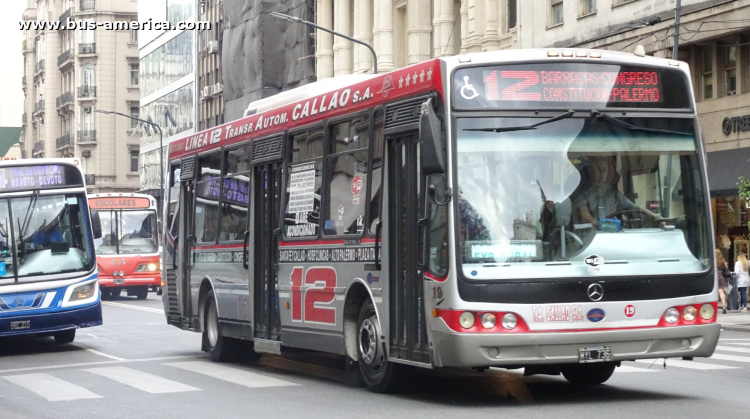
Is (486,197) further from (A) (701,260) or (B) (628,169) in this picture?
(A) (701,260)

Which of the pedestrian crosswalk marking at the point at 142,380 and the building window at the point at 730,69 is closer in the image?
the pedestrian crosswalk marking at the point at 142,380

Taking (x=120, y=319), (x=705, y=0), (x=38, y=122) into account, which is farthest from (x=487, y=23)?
(x=38, y=122)

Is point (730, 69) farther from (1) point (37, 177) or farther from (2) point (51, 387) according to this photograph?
(2) point (51, 387)

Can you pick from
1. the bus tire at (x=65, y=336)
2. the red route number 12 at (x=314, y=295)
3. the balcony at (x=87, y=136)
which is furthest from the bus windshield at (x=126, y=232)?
the balcony at (x=87, y=136)

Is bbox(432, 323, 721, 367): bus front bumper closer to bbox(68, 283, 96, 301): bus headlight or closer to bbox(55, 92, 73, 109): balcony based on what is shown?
bbox(68, 283, 96, 301): bus headlight

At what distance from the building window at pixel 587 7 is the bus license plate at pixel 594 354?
87.1ft

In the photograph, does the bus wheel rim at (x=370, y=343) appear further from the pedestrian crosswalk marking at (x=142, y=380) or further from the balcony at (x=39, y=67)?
the balcony at (x=39, y=67)

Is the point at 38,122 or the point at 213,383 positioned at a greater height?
the point at 38,122

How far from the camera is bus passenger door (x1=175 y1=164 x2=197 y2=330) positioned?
1792 cm

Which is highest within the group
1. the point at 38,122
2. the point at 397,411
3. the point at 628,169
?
the point at 38,122

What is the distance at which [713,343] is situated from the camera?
1096 cm

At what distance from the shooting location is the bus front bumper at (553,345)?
34.2 feet

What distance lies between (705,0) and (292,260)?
20000 mm

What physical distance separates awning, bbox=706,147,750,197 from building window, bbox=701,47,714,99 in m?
1.63
